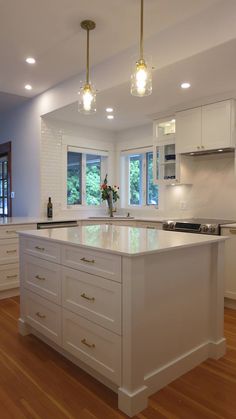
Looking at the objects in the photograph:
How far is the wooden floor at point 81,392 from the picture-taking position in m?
1.71

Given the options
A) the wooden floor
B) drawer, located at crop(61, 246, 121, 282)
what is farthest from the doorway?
drawer, located at crop(61, 246, 121, 282)

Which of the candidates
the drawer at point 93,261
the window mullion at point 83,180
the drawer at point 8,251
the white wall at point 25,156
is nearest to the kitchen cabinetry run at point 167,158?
the window mullion at point 83,180

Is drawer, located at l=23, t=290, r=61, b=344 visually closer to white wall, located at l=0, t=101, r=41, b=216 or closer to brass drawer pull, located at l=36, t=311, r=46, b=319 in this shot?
brass drawer pull, located at l=36, t=311, r=46, b=319

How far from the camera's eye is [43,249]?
2.45 m

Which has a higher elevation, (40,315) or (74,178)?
(74,178)

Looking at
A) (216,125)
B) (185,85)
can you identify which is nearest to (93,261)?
(185,85)

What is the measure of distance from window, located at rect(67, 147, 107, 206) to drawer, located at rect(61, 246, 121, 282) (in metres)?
3.09

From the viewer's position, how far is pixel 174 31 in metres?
2.74

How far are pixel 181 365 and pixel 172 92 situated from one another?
2.77 m

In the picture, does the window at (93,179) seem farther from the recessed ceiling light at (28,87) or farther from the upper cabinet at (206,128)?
the upper cabinet at (206,128)

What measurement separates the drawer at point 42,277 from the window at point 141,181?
9.67ft

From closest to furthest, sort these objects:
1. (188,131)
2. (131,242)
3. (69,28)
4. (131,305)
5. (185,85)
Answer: (131,305), (131,242), (69,28), (185,85), (188,131)

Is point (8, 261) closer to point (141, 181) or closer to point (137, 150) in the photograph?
point (141, 181)

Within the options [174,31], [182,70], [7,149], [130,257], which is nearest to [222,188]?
[182,70]
